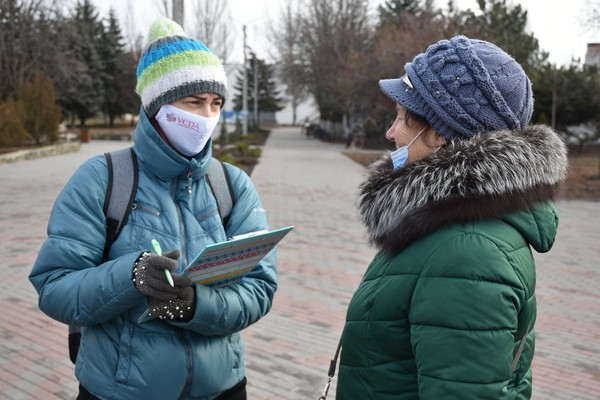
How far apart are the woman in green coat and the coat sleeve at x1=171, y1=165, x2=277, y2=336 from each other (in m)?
0.50

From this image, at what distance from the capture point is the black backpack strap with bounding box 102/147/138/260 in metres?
2.05

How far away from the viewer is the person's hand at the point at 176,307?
1888 millimetres

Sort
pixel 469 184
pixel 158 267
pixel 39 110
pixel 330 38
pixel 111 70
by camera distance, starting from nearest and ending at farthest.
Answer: pixel 469 184 → pixel 158 267 → pixel 39 110 → pixel 330 38 → pixel 111 70

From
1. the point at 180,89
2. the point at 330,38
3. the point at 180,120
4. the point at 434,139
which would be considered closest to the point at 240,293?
the point at 180,120

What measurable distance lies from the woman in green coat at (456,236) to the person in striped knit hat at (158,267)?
1.82ft

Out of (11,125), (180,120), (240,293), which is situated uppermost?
(180,120)

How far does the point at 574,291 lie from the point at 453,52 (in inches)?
257

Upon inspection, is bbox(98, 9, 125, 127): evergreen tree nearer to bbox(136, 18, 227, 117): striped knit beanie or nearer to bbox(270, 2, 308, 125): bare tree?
bbox(270, 2, 308, 125): bare tree

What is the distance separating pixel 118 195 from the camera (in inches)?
81.6

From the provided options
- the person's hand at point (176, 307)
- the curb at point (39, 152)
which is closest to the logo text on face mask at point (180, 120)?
the person's hand at point (176, 307)

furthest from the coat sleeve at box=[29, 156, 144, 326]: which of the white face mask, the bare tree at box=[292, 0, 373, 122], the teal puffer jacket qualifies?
the bare tree at box=[292, 0, 373, 122]

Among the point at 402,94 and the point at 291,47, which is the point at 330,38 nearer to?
the point at 291,47

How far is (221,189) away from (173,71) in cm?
44

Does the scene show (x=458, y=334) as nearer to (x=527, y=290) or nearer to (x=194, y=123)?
(x=527, y=290)
